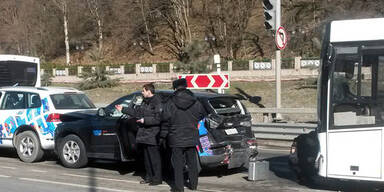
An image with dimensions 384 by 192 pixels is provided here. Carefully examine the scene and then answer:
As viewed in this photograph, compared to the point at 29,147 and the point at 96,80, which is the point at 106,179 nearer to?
the point at 29,147

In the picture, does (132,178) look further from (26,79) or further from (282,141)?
(26,79)

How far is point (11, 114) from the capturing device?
511 inches

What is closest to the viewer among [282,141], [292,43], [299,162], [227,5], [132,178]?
[299,162]

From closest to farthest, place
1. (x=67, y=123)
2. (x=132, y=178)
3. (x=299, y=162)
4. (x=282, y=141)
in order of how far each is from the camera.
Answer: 1. (x=299, y=162)
2. (x=132, y=178)
3. (x=67, y=123)
4. (x=282, y=141)

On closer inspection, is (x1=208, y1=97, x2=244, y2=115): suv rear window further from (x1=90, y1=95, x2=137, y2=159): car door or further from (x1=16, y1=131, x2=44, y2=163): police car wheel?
(x1=16, y1=131, x2=44, y2=163): police car wheel

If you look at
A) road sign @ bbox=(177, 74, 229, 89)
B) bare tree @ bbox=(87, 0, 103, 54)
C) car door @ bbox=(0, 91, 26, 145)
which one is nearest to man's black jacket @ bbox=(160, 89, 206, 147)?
car door @ bbox=(0, 91, 26, 145)

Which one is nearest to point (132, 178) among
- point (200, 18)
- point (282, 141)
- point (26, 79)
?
point (282, 141)

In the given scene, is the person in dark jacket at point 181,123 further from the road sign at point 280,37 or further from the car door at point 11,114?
the road sign at point 280,37

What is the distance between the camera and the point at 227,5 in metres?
55.8

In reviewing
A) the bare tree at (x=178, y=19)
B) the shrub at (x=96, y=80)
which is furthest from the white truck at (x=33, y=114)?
the bare tree at (x=178, y=19)

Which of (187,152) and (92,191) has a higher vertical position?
(187,152)

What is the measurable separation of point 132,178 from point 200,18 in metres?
51.9

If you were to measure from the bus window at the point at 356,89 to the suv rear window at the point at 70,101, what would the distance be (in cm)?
667

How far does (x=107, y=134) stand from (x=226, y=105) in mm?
2554
